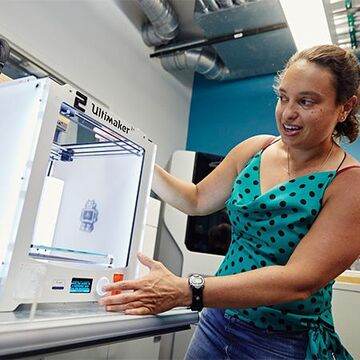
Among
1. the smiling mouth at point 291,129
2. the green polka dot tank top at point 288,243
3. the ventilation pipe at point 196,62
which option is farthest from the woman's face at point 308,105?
the ventilation pipe at point 196,62

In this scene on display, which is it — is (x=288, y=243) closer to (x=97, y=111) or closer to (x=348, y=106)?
(x=348, y=106)

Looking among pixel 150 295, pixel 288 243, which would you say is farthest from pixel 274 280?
pixel 150 295

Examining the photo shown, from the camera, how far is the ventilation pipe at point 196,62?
286 centimetres

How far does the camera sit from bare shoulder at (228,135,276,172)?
3.66 feet

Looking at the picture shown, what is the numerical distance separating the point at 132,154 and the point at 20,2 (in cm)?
133

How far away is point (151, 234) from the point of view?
2178mm

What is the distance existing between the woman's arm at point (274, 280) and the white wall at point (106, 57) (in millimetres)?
1532

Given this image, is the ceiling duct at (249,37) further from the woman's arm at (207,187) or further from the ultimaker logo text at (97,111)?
the ultimaker logo text at (97,111)

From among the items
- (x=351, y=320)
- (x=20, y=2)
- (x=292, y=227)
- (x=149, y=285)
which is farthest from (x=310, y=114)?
(x=20, y=2)

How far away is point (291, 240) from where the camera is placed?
0.85m

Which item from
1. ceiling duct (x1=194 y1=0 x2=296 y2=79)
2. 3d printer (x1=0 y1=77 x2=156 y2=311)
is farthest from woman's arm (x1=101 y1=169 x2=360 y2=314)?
ceiling duct (x1=194 y1=0 x2=296 y2=79)

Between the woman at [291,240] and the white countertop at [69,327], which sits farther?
the woman at [291,240]

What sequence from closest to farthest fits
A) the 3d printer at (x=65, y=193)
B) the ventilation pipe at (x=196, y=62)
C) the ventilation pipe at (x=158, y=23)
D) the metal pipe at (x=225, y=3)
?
the 3d printer at (x=65, y=193)
the metal pipe at (x=225, y=3)
the ventilation pipe at (x=158, y=23)
the ventilation pipe at (x=196, y=62)

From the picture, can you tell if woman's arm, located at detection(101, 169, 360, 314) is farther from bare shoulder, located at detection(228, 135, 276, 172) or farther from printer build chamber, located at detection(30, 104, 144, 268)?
bare shoulder, located at detection(228, 135, 276, 172)
